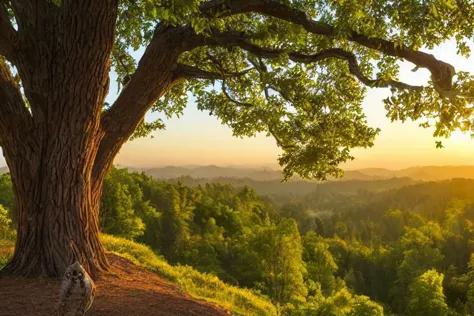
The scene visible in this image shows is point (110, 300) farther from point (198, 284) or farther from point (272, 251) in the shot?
point (272, 251)

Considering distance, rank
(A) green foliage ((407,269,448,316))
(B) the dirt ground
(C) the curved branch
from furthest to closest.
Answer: (A) green foliage ((407,269,448,316))
(C) the curved branch
(B) the dirt ground

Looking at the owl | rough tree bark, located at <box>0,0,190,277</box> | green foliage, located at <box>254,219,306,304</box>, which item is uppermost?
rough tree bark, located at <box>0,0,190,277</box>

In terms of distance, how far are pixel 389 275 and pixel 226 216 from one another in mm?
39822

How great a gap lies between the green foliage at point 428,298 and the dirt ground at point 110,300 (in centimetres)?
4678

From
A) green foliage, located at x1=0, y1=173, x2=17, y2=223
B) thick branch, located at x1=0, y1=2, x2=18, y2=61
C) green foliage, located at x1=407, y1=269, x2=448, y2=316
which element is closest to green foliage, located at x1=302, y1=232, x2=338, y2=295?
green foliage, located at x1=407, y1=269, x2=448, y2=316

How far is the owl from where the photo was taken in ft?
18.7

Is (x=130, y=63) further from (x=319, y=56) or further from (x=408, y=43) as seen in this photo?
(x=408, y=43)

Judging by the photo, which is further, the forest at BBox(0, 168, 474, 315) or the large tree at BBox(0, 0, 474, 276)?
→ the forest at BBox(0, 168, 474, 315)

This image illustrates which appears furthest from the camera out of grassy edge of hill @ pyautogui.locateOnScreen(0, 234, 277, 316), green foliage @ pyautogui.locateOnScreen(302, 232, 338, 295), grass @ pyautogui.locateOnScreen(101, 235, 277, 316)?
green foliage @ pyautogui.locateOnScreen(302, 232, 338, 295)

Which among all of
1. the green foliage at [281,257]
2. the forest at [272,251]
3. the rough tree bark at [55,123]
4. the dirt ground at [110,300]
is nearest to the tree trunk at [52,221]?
the rough tree bark at [55,123]

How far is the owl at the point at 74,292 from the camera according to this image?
570 cm

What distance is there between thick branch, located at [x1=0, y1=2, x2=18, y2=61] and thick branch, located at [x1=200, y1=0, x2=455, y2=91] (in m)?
4.63

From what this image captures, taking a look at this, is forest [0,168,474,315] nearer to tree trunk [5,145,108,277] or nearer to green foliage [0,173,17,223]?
green foliage [0,173,17,223]

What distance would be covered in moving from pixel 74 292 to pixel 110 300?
343cm
